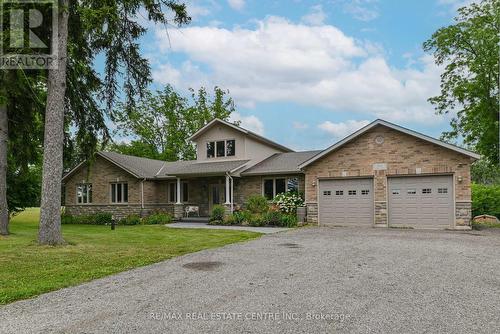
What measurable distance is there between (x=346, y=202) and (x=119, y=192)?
14.5m

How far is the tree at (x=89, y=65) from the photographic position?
38.5 feet

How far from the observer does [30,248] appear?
36.2 feet

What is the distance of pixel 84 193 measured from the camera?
86.5ft

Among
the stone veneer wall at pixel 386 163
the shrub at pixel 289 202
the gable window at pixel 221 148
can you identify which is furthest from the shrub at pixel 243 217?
the gable window at pixel 221 148

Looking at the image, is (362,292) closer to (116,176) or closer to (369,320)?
(369,320)

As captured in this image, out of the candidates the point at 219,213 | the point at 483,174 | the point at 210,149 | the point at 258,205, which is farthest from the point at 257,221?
the point at 483,174

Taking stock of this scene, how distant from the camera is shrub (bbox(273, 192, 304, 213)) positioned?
1998 centimetres

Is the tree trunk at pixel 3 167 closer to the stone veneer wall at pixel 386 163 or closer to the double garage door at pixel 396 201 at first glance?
the stone veneer wall at pixel 386 163

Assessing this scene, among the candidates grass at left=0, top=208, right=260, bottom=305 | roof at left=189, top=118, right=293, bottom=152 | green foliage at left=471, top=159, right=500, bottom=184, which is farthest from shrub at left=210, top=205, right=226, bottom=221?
green foliage at left=471, top=159, right=500, bottom=184

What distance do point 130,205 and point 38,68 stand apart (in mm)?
12390

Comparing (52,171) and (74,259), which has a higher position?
(52,171)

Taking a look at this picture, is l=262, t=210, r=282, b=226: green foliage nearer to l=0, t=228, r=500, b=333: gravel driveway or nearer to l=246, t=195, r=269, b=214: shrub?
l=246, t=195, r=269, b=214: shrub

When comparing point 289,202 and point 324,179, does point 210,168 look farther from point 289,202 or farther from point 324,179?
point 324,179

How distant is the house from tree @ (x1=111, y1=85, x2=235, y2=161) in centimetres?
1790
